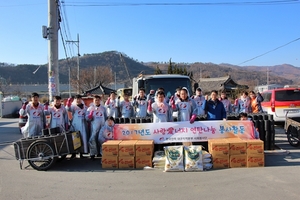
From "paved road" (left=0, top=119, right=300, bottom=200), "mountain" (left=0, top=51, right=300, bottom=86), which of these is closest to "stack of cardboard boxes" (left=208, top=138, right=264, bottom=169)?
"paved road" (left=0, top=119, right=300, bottom=200)

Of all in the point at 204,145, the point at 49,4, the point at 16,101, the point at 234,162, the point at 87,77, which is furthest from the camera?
the point at 87,77

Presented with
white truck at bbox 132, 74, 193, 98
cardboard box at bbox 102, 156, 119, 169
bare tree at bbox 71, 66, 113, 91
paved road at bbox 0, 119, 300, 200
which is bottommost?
paved road at bbox 0, 119, 300, 200

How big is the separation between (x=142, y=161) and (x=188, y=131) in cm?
160

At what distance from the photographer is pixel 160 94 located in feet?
25.7

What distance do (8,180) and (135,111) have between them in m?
5.44

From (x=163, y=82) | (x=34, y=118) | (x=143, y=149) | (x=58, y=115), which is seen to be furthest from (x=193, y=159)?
(x=163, y=82)

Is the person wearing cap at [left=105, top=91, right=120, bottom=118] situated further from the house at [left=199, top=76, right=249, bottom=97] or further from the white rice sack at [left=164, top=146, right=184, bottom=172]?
the house at [left=199, top=76, right=249, bottom=97]

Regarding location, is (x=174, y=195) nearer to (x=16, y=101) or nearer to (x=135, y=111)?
(x=135, y=111)

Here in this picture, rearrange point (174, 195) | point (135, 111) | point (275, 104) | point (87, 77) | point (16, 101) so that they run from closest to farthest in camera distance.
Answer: point (174, 195) → point (135, 111) → point (275, 104) → point (16, 101) → point (87, 77)

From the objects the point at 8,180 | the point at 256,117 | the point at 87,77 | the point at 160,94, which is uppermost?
the point at 87,77

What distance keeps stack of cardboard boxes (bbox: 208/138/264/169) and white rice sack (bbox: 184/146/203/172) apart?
1.41ft

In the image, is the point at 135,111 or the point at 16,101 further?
the point at 16,101

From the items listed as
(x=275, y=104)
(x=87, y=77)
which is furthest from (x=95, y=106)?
(x=87, y=77)

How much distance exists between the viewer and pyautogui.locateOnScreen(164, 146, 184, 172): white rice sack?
259 inches
